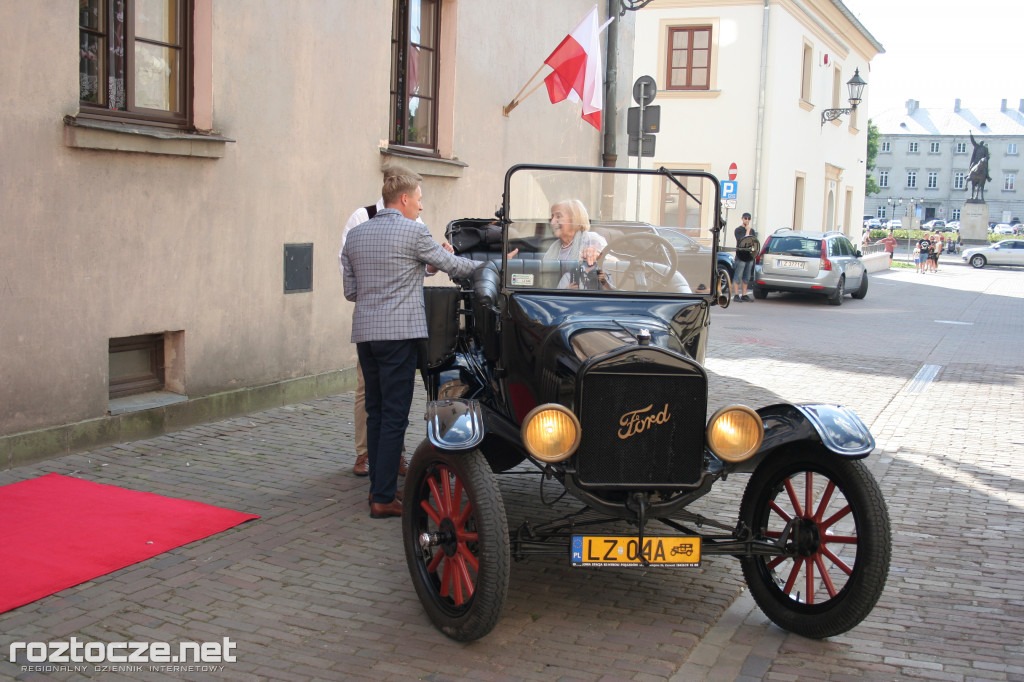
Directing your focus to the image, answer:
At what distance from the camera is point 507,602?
443 cm

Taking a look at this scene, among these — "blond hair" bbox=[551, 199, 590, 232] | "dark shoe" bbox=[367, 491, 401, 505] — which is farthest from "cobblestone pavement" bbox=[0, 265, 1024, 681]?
"blond hair" bbox=[551, 199, 590, 232]

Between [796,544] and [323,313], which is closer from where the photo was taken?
[796,544]

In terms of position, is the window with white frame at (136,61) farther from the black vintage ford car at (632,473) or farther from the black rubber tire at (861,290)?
the black rubber tire at (861,290)

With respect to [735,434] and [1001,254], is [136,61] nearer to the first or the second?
[735,434]

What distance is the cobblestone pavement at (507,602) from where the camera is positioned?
386 centimetres

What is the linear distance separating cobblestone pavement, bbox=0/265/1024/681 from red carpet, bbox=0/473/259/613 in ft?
0.43

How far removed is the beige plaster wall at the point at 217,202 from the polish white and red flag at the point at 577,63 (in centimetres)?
92

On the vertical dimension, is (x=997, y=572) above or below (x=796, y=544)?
below

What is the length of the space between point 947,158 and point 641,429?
111 m

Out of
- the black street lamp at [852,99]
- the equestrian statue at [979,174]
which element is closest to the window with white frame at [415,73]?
the black street lamp at [852,99]

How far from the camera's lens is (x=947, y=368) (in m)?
12.5

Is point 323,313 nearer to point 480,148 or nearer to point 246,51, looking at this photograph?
point 246,51

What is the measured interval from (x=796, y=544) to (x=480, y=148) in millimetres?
7873

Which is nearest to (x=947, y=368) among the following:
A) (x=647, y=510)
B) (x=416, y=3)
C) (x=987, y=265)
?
(x=416, y=3)
